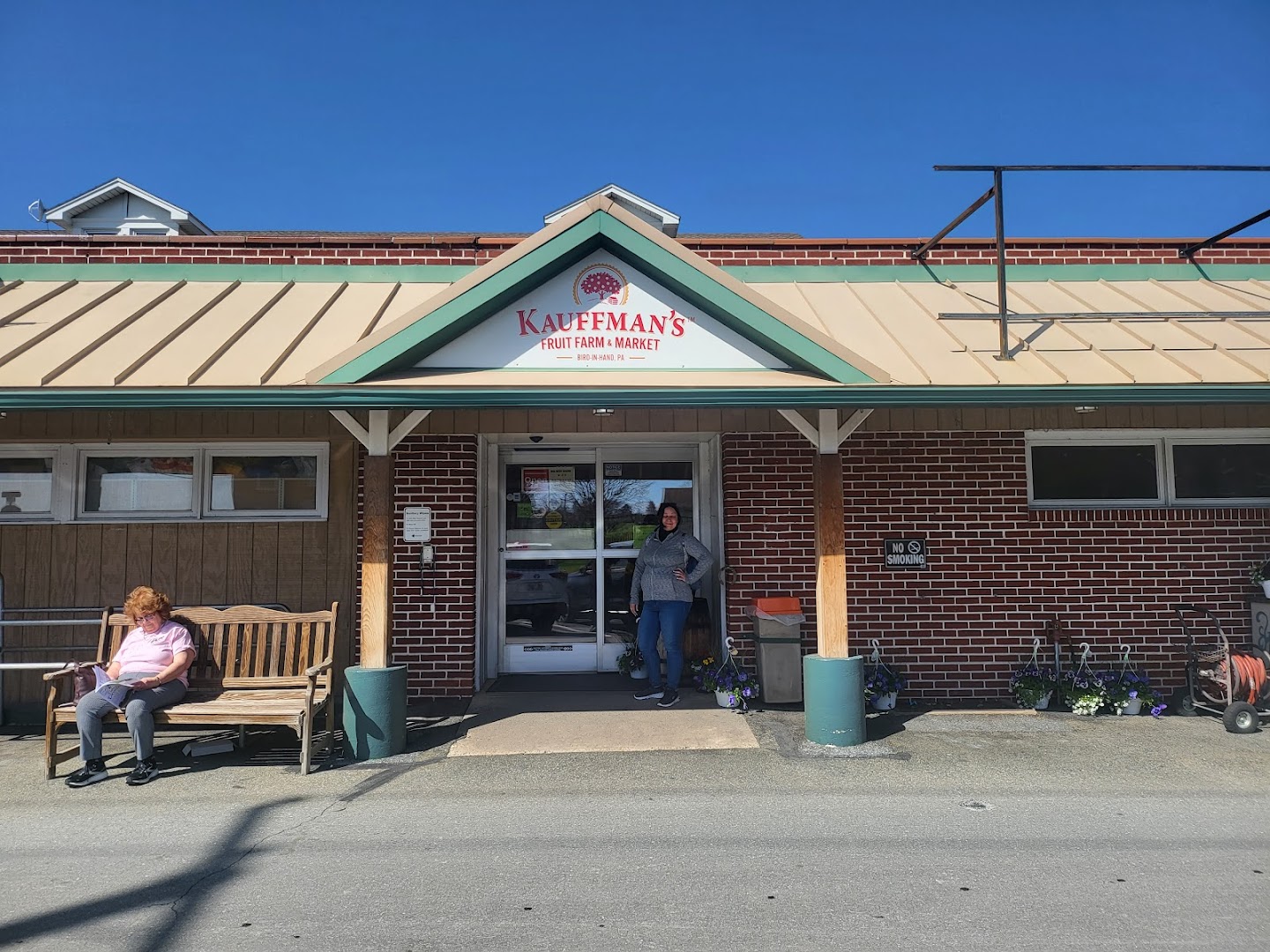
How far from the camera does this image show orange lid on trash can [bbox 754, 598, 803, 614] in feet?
24.6

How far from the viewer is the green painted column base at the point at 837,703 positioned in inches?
249

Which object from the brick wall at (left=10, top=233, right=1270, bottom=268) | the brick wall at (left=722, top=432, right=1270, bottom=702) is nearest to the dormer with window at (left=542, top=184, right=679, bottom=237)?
the brick wall at (left=10, top=233, right=1270, bottom=268)

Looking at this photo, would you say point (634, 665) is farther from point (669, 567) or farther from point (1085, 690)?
point (1085, 690)

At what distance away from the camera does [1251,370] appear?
6.48 meters

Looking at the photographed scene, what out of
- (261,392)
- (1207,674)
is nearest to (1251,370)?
(1207,674)

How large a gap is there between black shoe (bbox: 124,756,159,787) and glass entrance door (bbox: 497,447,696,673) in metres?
3.50

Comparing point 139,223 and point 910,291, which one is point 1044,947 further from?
point 139,223

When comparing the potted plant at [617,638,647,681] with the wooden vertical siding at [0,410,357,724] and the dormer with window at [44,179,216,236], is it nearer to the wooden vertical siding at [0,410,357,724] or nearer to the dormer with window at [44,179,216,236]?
the wooden vertical siding at [0,410,357,724]

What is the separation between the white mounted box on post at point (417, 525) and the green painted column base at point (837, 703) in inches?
147

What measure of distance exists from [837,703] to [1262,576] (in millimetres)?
4556

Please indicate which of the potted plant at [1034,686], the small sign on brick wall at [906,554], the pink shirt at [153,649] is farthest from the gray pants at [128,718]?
the potted plant at [1034,686]

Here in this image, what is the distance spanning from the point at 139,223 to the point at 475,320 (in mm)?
15450

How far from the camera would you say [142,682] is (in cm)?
589

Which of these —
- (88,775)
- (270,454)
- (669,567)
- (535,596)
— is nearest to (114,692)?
(88,775)
